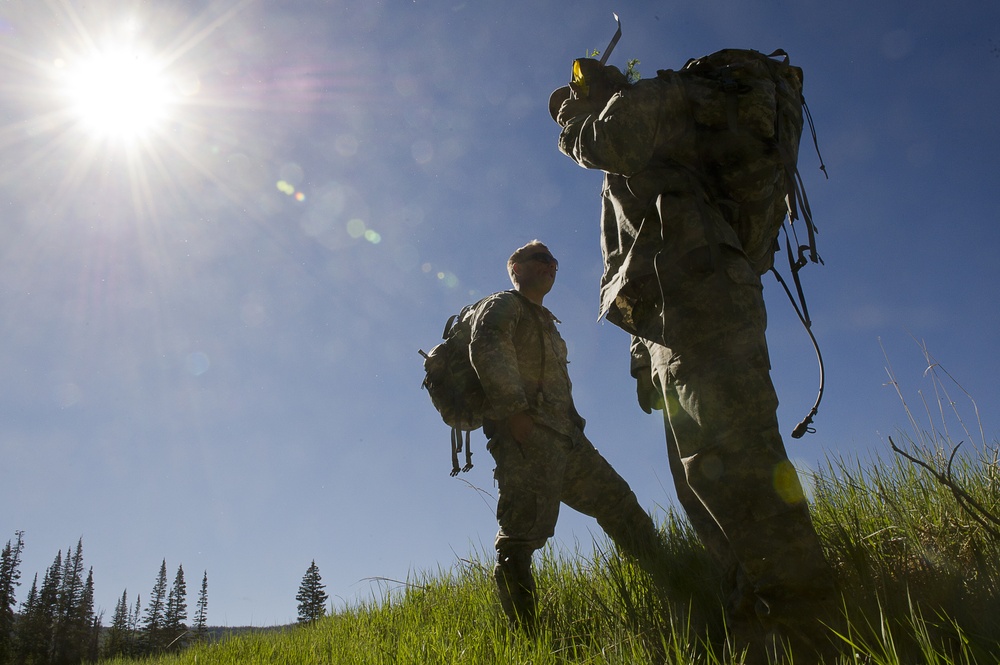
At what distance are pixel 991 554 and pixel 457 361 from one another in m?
2.93

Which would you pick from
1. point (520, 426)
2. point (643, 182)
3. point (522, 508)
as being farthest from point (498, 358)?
point (643, 182)

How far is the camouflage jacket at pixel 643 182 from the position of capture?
7.73 feet

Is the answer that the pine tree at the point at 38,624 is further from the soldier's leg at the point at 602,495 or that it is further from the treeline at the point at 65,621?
the soldier's leg at the point at 602,495

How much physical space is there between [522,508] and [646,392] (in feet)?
3.48

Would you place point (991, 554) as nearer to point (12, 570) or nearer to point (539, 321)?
point (539, 321)

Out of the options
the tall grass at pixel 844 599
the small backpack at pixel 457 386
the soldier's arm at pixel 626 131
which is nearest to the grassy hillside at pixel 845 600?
the tall grass at pixel 844 599

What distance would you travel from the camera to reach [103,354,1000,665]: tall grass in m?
1.99

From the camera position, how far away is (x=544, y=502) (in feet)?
11.2

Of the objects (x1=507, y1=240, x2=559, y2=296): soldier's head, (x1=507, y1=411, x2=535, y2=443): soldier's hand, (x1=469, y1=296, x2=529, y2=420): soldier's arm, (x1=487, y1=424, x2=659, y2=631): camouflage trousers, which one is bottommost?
(x1=487, y1=424, x2=659, y2=631): camouflage trousers

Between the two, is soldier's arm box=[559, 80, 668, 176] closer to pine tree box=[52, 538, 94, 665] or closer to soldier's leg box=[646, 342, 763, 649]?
soldier's leg box=[646, 342, 763, 649]

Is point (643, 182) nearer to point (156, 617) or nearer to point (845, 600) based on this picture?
point (845, 600)

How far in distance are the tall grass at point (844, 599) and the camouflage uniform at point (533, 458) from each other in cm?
20

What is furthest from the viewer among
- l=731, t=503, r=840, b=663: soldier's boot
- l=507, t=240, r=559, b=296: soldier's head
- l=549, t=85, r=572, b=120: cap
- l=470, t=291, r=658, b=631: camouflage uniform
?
l=507, t=240, r=559, b=296: soldier's head

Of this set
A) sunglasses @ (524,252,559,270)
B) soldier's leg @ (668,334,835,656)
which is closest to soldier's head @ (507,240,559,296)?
sunglasses @ (524,252,559,270)
